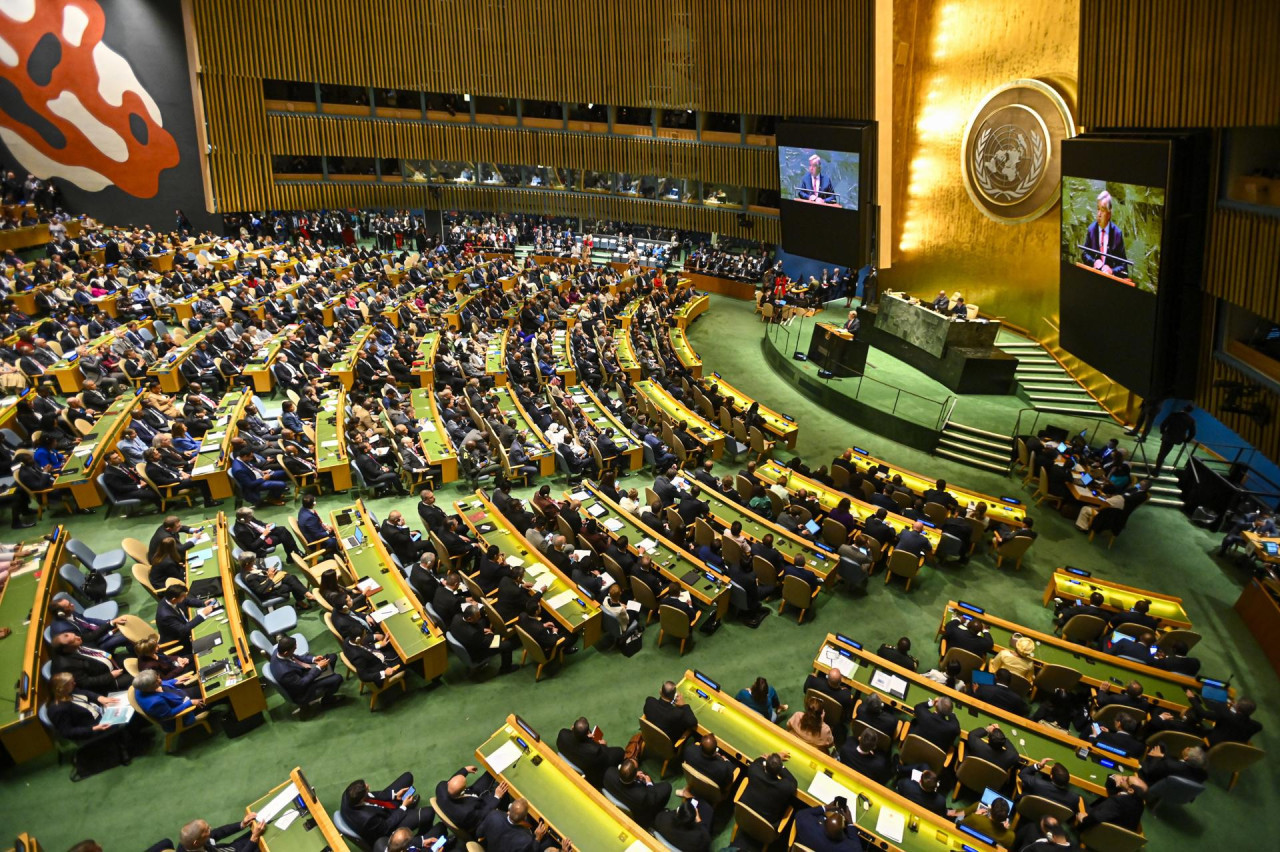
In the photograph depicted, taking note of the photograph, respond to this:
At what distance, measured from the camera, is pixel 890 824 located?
538 centimetres

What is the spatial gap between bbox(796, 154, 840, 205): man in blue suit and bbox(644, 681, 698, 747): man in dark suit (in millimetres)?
15461

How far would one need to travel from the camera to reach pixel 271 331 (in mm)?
16000

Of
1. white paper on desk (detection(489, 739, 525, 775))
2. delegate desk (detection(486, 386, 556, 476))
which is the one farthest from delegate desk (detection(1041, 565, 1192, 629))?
delegate desk (detection(486, 386, 556, 476))

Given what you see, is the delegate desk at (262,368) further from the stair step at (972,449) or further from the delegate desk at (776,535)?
the stair step at (972,449)

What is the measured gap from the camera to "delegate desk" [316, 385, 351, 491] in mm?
10742

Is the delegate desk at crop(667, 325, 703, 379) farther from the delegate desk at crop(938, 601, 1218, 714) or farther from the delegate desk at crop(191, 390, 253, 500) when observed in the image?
the delegate desk at crop(938, 601, 1218, 714)

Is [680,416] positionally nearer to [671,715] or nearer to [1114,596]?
[1114,596]

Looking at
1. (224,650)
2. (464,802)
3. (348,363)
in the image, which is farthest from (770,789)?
(348,363)

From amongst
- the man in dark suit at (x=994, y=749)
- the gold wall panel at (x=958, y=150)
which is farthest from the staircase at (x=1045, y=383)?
the man in dark suit at (x=994, y=749)

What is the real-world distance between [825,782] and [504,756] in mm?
2594

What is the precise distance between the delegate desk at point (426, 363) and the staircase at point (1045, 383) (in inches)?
493

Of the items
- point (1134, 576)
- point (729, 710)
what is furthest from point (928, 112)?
point (729, 710)

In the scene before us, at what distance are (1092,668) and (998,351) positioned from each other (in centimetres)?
1008

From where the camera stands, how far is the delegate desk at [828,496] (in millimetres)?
9828
